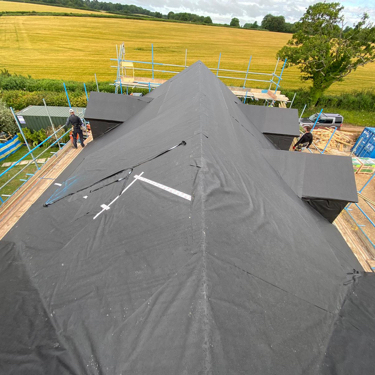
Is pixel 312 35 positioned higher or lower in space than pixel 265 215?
higher

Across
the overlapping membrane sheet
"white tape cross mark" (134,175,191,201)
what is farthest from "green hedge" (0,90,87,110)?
"white tape cross mark" (134,175,191,201)

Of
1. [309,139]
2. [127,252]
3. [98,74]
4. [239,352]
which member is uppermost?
[239,352]

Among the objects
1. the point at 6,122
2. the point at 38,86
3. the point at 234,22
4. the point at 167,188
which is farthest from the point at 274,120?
the point at 234,22

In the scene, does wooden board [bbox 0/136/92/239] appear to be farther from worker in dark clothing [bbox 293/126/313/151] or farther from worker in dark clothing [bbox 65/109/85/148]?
worker in dark clothing [bbox 293/126/313/151]

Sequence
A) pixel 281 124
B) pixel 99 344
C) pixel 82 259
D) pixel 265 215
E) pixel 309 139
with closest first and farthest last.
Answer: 1. pixel 99 344
2. pixel 82 259
3. pixel 265 215
4. pixel 281 124
5. pixel 309 139

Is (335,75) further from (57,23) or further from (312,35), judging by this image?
(57,23)

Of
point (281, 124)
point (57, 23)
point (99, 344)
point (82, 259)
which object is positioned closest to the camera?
point (99, 344)

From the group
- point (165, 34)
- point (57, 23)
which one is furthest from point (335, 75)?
point (57, 23)
